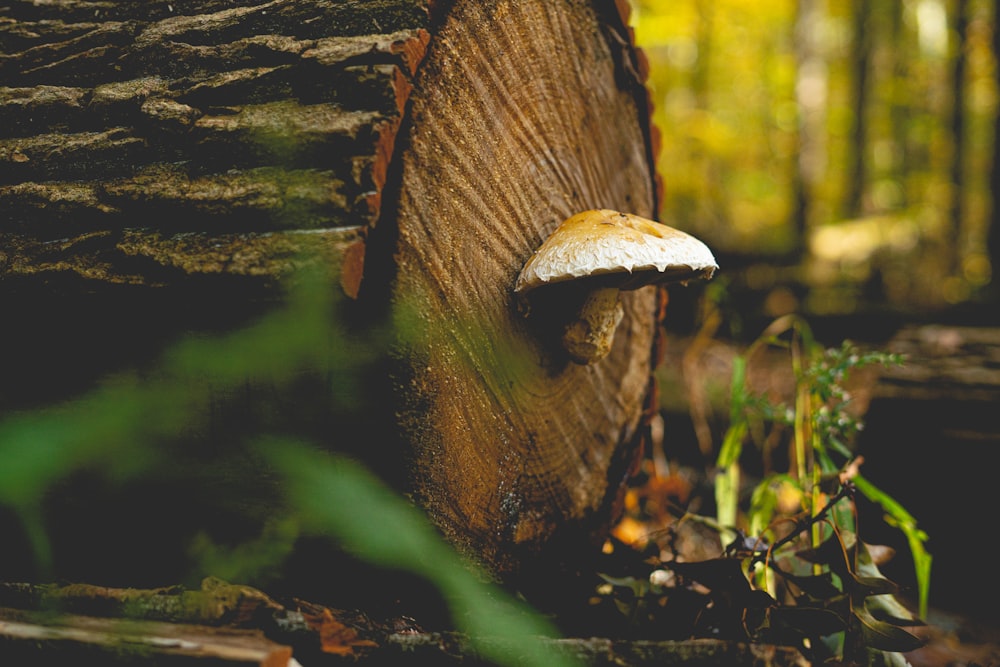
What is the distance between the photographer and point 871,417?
9.69 feet

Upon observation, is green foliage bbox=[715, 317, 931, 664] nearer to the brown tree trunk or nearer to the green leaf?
the green leaf

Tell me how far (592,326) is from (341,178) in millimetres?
624

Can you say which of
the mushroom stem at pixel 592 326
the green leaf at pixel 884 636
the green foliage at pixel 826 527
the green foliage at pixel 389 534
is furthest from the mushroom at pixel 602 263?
the green leaf at pixel 884 636

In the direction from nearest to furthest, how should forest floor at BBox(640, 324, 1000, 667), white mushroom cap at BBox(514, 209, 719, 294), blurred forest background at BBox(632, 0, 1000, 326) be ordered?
1. white mushroom cap at BBox(514, 209, 719, 294)
2. forest floor at BBox(640, 324, 1000, 667)
3. blurred forest background at BBox(632, 0, 1000, 326)

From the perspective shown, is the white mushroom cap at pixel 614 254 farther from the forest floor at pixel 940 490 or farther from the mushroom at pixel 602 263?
the forest floor at pixel 940 490

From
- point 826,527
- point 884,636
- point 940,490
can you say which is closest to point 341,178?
point 884,636

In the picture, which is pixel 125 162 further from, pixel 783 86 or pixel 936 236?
pixel 783 86

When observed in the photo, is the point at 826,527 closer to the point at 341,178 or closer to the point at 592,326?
the point at 592,326

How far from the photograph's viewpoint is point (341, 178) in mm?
1122

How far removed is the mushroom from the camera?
1.25 meters

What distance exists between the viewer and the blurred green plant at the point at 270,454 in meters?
1.13

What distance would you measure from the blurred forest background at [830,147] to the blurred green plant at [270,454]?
155 inches

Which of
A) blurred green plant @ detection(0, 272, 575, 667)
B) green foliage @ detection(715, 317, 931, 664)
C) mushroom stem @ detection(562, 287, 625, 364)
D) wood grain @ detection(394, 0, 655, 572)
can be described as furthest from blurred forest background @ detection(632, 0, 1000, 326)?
blurred green plant @ detection(0, 272, 575, 667)

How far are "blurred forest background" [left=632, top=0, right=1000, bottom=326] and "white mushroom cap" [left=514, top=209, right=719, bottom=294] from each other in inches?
137
